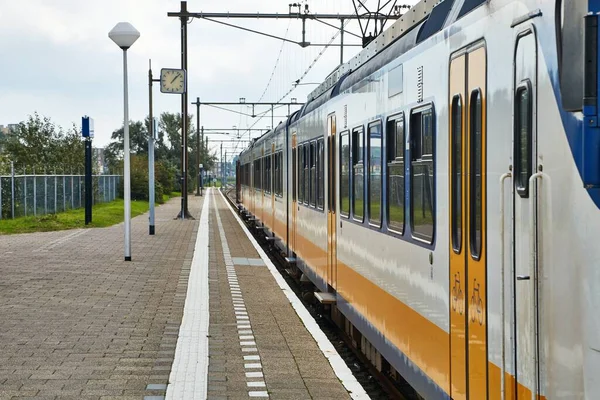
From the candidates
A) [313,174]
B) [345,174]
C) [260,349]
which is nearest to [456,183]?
[260,349]

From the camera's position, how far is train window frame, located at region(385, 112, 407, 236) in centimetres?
722

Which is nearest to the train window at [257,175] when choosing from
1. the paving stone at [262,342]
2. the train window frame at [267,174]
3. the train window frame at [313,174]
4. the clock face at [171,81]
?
the train window frame at [267,174]

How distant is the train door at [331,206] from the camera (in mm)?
11508

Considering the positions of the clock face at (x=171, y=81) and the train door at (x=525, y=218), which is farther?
the clock face at (x=171, y=81)

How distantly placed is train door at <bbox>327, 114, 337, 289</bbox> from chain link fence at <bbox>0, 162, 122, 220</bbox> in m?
23.8

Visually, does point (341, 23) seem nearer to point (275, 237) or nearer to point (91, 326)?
point (275, 237)

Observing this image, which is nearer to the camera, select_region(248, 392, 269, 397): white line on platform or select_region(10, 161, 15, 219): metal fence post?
select_region(248, 392, 269, 397): white line on platform

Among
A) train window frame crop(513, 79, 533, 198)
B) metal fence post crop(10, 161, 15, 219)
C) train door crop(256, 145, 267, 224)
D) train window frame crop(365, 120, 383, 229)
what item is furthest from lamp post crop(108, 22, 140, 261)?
train window frame crop(513, 79, 533, 198)

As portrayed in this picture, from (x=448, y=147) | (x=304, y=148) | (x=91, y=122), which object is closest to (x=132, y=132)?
(x=91, y=122)

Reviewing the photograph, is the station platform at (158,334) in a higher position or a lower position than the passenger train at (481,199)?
lower

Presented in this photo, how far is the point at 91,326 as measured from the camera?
11250 millimetres

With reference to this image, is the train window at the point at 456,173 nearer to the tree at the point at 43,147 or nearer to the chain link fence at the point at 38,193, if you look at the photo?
the chain link fence at the point at 38,193

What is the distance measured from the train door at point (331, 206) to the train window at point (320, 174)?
1.86 ft

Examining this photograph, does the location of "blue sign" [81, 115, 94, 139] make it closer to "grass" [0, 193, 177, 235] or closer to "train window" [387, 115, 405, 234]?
"grass" [0, 193, 177, 235]
